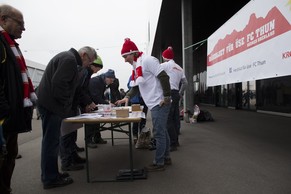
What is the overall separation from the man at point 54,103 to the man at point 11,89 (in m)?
0.49

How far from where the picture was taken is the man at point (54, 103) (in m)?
2.73

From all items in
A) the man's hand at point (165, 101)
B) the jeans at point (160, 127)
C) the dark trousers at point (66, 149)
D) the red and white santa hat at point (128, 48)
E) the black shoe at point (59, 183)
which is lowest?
the black shoe at point (59, 183)

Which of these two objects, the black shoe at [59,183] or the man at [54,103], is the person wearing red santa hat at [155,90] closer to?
the man at [54,103]

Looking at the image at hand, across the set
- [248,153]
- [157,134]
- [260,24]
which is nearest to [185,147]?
[248,153]

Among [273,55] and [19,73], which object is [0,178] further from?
[273,55]

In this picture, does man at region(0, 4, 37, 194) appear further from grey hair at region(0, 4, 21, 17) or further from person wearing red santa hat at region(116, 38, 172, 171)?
person wearing red santa hat at region(116, 38, 172, 171)

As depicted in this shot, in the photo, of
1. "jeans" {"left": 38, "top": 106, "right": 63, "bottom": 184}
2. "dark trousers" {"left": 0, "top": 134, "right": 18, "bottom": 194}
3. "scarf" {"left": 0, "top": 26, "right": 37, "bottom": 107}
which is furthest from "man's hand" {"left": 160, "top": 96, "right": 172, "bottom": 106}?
"dark trousers" {"left": 0, "top": 134, "right": 18, "bottom": 194}

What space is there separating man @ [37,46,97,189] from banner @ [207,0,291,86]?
2.50 m

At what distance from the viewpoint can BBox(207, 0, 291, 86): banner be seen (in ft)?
10.5

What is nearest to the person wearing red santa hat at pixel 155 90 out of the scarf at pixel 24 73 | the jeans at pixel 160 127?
the jeans at pixel 160 127

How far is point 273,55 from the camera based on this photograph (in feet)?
11.2

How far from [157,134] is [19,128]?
5.34ft

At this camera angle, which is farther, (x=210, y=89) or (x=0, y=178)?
(x=210, y=89)

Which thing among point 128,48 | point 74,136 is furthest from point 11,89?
point 74,136
